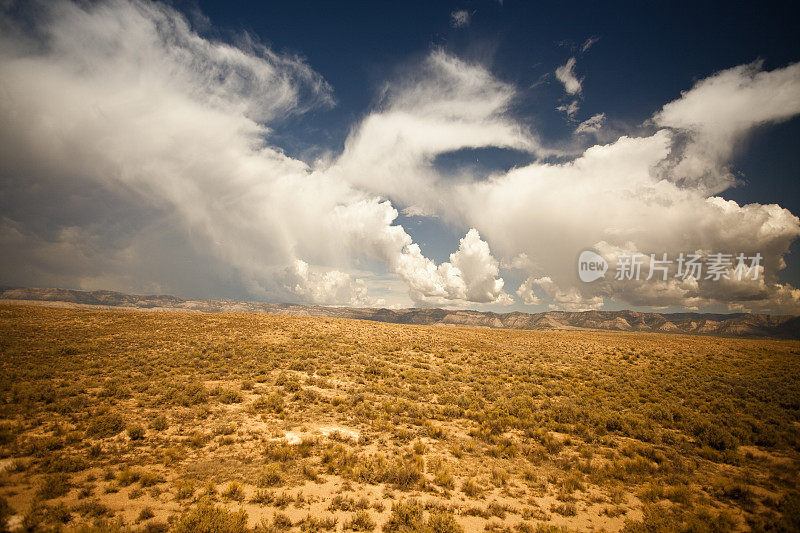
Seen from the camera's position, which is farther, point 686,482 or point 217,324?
point 217,324

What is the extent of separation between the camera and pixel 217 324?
3891 cm

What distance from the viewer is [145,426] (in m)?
12.3

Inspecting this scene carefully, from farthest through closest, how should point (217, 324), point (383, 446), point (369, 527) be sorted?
point (217, 324) < point (383, 446) < point (369, 527)

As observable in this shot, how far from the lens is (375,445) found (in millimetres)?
12297

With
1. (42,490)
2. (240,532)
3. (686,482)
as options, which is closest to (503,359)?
(686,482)

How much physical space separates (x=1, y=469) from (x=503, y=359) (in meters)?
32.5

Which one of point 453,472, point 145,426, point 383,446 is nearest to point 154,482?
point 145,426

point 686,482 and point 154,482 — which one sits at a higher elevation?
Answer: point 686,482

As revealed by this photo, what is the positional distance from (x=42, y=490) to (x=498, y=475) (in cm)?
1330

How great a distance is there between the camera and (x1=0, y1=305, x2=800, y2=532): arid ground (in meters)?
7.94

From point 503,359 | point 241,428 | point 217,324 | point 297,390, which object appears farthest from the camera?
point 217,324

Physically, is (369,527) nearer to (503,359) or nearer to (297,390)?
(297,390)

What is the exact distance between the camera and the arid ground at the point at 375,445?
794cm

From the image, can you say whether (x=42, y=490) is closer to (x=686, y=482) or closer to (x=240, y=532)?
(x=240, y=532)
